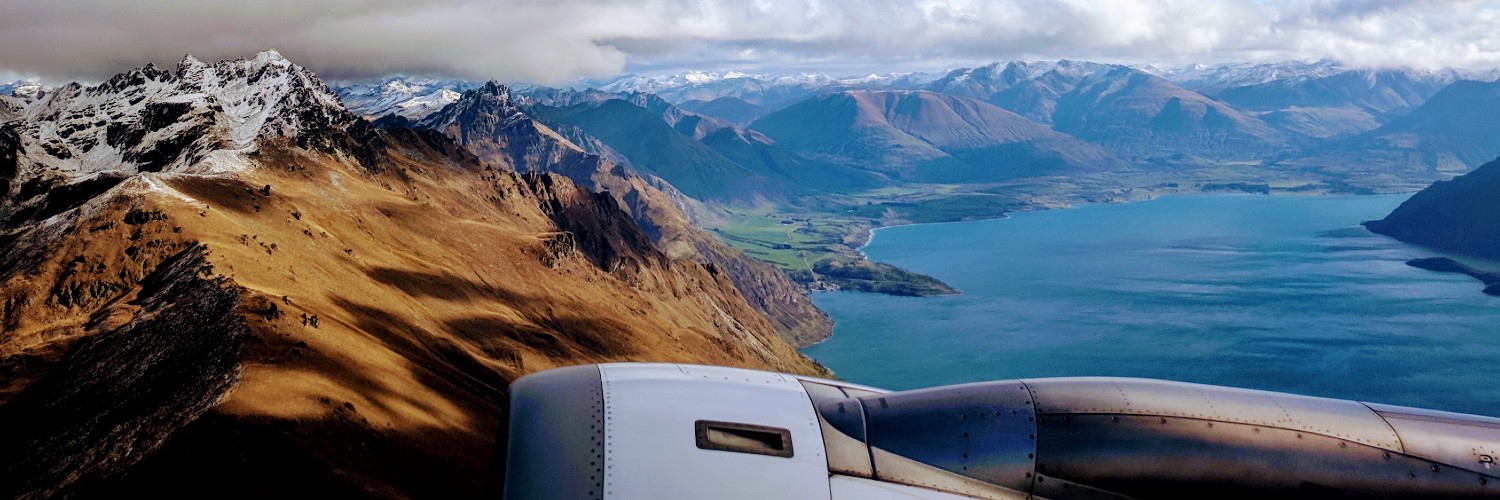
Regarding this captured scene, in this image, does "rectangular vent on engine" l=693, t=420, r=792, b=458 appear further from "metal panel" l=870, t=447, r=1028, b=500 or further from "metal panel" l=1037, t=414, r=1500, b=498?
"metal panel" l=1037, t=414, r=1500, b=498

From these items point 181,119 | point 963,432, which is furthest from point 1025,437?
point 181,119

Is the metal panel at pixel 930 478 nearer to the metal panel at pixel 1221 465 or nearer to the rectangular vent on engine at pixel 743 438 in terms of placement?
the metal panel at pixel 1221 465

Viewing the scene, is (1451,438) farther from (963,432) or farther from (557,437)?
(557,437)

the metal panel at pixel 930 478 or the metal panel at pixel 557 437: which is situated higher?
the metal panel at pixel 557 437

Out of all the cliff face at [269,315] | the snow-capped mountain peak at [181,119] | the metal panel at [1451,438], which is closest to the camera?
the metal panel at [1451,438]

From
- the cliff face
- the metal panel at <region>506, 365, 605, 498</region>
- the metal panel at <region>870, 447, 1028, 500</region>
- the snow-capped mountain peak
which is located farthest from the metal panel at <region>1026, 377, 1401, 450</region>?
the snow-capped mountain peak

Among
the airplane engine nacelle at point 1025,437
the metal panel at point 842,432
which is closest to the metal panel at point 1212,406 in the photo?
the airplane engine nacelle at point 1025,437
